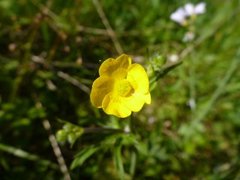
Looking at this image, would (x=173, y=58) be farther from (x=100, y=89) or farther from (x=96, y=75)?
(x=100, y=89)

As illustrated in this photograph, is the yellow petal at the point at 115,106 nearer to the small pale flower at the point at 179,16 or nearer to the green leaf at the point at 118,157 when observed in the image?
the green leaf at the point at 118,157

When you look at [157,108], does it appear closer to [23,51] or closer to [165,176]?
[165,176]

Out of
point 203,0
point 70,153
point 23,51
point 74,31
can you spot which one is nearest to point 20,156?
point 70,153

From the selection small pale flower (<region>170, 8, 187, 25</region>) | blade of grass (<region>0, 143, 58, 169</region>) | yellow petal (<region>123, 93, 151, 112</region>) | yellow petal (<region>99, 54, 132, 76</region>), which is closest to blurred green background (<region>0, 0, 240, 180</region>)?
blade of grass (<region>0, 143, 58, 169</region>)

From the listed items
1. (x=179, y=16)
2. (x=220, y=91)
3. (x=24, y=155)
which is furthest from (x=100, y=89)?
(x=179, y=16)

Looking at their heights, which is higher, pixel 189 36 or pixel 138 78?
pixel 189 36

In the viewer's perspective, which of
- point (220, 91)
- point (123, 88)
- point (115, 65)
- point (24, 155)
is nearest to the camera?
point (115, 65)

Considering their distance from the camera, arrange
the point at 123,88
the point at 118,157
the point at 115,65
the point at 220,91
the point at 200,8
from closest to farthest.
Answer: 1. the point at 115,65
2. the point at 123,88
3. the point at 118,157
4. the point at 220,91
5. the point at 200,8
